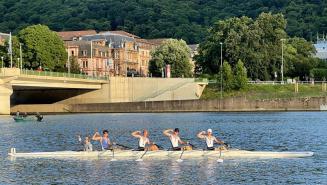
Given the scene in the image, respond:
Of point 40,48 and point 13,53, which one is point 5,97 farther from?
point 40,48

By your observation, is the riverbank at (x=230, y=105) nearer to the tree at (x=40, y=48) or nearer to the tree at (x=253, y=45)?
the tree at (x=253, y=45)

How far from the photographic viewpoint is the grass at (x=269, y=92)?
485 ft

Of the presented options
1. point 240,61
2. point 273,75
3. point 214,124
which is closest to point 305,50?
point 273,75

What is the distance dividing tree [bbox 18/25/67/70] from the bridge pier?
3385 cm

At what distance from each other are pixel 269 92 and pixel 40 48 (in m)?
48.2

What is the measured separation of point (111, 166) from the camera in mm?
55094

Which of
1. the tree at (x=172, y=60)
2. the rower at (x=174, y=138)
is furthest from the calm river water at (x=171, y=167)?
the tree at (x=172, y=60)

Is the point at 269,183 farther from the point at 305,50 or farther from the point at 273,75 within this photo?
the point at 305,50

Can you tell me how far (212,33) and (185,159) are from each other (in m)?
119

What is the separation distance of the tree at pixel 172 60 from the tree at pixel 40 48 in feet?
94.0

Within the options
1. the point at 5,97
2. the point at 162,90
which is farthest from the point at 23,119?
the point at 162,90

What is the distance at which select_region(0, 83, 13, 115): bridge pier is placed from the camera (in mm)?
123188

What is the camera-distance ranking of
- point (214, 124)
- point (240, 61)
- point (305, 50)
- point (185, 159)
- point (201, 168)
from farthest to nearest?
point (305, 50) < point (240, 61) < point (214, 124) < point (185, 159) < point (201, 168)

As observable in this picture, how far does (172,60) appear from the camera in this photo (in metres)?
185
